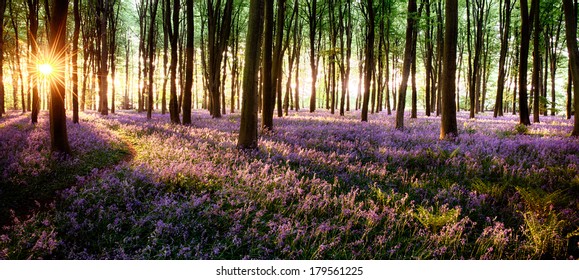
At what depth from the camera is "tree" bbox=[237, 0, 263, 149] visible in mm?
7961

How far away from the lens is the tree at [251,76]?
26.1ft

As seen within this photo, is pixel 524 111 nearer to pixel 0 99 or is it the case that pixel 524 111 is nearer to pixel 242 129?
pixel 242 129

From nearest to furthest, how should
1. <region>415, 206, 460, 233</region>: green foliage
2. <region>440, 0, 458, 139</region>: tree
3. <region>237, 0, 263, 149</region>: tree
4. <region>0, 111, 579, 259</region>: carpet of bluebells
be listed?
1. <region>0, 111, 579, 259</region>: carpet of bluebells
2. <region>415, 206, 460, 233</region>: green foliage
3. <region>237, 0, 263, 149</region>: tree
4. <region>440, 0, 458, 139</region>: tree

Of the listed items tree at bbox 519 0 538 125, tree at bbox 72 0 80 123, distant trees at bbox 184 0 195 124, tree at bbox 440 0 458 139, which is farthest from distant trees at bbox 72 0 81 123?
tree at bbox 519 0 538 125

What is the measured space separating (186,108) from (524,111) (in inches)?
654

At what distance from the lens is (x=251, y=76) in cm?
805

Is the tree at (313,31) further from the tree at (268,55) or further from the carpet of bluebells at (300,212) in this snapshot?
the carpet of bluebells at (300,212)

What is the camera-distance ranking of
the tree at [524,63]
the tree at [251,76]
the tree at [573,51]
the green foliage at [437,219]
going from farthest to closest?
the tree at [524,63], the tree at [573,51], the tree at [251,76], the green foliage at [437,219]

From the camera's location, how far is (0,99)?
2111cm

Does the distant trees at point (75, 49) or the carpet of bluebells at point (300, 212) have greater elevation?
the distant trees at point (75, 49)

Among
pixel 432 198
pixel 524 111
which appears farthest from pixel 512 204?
pixel 524 111

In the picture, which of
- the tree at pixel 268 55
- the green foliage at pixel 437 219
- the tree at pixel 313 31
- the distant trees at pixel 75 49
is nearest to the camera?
the green foliage at pixel 437 219

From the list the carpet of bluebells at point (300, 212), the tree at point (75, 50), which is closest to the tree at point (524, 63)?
the carpet of bluebells at point (300, 212)

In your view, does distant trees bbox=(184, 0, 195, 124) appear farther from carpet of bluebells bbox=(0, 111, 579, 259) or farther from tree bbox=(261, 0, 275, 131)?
carpet of bluebells bbox=(0, 111, 579, 259)
